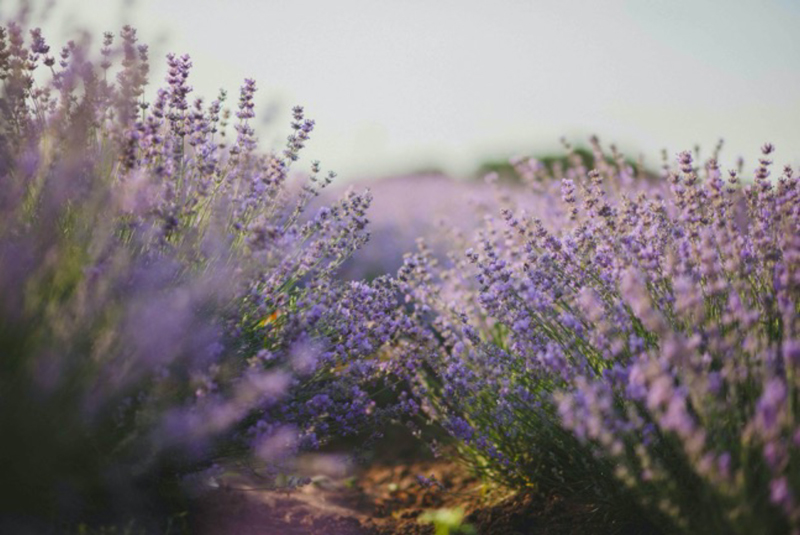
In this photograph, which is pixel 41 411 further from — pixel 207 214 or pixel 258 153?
pixel 258 153

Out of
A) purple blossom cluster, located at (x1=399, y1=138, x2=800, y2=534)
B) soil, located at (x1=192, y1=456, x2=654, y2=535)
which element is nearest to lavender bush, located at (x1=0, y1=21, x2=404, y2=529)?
soil, located at (x1=192, y1=456, x2=654, y2=535)

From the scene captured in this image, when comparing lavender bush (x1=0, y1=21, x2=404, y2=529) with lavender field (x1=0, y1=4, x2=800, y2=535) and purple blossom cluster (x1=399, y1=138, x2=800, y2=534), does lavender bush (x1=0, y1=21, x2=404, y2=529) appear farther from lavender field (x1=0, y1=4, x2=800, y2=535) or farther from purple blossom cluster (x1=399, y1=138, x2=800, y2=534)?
purple blossom cluster (x1=399, y1=138, x2=800, y2=534)

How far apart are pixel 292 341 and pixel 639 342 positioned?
1.03m

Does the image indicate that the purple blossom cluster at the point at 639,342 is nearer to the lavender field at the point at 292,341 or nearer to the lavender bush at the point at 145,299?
the lavender field at the point at 292,341

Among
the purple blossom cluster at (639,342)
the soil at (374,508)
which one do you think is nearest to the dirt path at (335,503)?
the soil at (374,508)

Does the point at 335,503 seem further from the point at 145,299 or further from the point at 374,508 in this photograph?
the point at 145,299

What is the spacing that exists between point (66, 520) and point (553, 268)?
1696 millimetres

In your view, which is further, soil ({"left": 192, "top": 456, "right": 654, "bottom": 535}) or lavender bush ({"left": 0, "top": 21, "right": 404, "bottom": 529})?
soil ({"left": 192, "top": 456, "right": 654, "bottom": 535})

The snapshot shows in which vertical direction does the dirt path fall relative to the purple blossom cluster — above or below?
below

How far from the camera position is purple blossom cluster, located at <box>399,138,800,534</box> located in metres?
1.81

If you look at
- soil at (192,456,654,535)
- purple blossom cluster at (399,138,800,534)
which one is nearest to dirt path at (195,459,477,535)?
soil at (192,456,654,535)

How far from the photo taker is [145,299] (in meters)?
2.02

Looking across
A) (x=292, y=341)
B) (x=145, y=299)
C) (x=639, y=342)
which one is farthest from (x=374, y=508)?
(x=639, y=342)

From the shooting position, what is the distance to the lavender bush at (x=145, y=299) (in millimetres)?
1885
